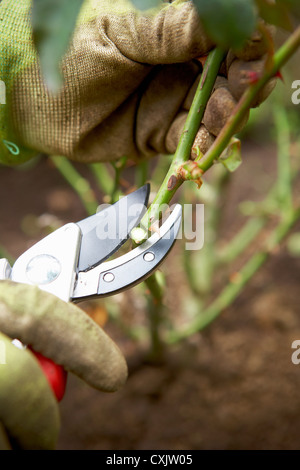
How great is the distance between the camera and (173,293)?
1554 millimetres

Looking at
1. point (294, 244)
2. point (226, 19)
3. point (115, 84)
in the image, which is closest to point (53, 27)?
point (226, 19)

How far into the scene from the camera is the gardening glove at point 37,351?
50cm

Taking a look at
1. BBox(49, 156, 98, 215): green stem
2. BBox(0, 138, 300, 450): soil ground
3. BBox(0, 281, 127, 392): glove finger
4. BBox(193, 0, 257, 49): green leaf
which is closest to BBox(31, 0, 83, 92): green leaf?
BBox(193, 0, 257, 49): green leaf

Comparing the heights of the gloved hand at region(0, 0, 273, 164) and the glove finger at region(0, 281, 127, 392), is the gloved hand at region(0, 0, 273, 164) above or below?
above

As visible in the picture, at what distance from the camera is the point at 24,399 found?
1.65 ft

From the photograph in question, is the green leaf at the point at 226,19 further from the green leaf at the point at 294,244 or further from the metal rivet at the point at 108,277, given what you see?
the green leaf at the point at 294,244

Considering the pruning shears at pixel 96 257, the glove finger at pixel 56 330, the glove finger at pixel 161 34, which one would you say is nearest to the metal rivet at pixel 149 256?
the pruning shears at pixel 96 257

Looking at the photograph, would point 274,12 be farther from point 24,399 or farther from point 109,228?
point 24,399

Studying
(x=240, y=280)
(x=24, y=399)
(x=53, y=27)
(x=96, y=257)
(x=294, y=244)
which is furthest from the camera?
(x=294, y=244)

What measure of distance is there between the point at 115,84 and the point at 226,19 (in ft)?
0.91

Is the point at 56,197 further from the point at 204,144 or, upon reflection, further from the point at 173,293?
the point at 204,144

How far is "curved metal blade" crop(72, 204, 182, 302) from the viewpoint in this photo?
1.89 feet

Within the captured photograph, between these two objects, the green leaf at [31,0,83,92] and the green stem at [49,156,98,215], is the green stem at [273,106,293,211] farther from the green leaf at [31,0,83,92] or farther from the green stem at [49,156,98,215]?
the green leaf at [31,0,83,92]

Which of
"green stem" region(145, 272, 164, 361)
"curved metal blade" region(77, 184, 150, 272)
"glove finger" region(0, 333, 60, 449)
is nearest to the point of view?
"glove finger" region(0, 333, 60, 449)
